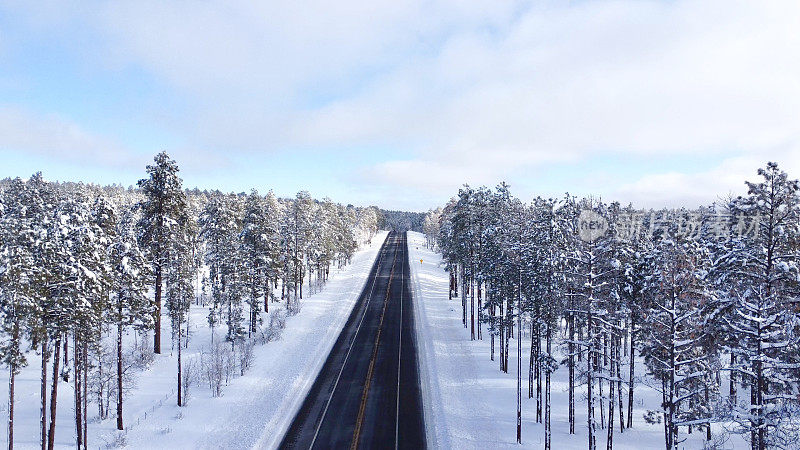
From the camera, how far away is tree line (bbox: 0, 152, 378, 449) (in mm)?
19766

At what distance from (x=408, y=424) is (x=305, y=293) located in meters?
44.9

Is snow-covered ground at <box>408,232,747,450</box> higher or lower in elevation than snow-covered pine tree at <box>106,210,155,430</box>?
lower

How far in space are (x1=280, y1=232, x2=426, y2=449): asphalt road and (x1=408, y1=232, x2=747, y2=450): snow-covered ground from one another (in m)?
1.35

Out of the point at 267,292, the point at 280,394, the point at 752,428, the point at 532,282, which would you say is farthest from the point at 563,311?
the point at 267,292

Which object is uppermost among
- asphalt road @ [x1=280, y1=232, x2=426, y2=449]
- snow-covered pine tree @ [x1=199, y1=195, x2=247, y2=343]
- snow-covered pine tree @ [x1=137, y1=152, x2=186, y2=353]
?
snow-covered pine tree @ [x1=137, y1=152, x2=186, y2=353]

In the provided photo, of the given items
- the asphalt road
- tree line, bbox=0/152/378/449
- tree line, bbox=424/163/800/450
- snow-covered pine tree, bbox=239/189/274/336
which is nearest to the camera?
tree line, bbox=424/163/800/450

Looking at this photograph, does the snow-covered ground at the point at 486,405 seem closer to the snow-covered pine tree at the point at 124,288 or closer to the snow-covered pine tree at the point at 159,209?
the snow-covered pine tree at the point at 124,288

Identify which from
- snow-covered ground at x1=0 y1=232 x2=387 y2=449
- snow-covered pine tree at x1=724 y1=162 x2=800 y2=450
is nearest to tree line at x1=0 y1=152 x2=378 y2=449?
snow-covered ground at x1=0 y1=232 x2=387 y2=449

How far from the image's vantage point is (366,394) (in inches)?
1145

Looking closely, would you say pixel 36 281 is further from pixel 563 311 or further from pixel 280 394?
pixel 563 311

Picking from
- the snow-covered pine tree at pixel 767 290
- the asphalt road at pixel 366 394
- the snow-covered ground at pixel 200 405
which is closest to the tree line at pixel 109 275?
the snow-covered ground at pixel 200 405

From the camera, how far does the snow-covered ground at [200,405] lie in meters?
Result: 22.7

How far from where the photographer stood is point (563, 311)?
2255 cm

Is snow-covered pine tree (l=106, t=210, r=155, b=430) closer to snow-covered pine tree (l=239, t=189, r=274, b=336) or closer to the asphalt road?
the asphalt road
